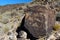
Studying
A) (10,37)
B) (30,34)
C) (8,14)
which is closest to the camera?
(10,37)

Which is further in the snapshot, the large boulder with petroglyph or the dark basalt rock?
the dark basalt rock

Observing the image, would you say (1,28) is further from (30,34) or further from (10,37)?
(30,34)

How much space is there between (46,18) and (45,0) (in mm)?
6129

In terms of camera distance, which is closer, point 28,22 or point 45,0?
point 28,22

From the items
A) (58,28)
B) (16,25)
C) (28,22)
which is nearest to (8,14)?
(16,25)

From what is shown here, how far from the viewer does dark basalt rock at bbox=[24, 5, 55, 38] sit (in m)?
13.2

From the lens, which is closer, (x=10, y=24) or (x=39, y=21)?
(x=39, y=21)

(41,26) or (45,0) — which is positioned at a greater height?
(45,0)

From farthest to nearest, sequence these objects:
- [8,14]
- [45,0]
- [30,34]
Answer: [45,0] < [8,14] < [30,34]

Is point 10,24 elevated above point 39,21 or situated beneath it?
situated beneath

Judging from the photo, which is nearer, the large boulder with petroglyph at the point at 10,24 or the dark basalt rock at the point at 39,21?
the large boulder with petroglyph at the point at 10,24

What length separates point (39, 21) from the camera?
13312 mm

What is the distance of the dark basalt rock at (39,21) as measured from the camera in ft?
43.4

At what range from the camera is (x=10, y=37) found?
12523 millimetres
